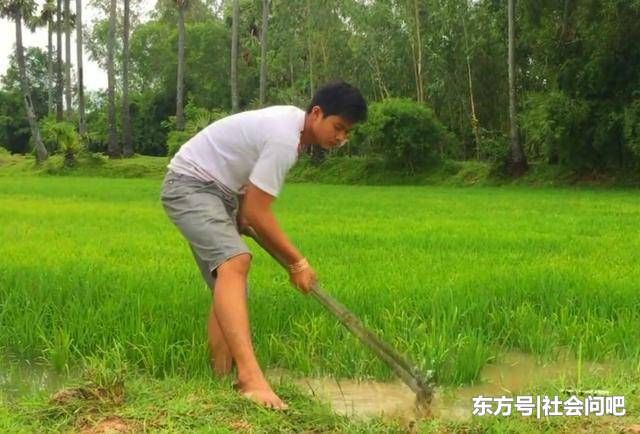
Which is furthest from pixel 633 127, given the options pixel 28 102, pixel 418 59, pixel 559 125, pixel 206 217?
pixel 28 102

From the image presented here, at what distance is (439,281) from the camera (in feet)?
16.1

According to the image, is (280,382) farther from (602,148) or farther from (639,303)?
(602,148)

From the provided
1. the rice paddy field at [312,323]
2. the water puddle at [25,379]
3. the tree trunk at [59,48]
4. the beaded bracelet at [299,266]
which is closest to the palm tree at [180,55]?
the tree trunk at [59,48]

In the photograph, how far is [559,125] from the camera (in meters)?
17.9

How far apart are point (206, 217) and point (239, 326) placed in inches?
18.7

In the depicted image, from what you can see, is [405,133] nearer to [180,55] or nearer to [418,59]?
[418,59]

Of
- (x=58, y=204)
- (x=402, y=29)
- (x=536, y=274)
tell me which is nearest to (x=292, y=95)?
(x=402, y=29)

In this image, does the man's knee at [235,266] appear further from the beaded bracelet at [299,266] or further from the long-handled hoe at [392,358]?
the long-handled hoe at [392,358]

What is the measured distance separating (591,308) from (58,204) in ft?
32.8

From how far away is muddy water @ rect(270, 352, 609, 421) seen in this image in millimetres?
2891

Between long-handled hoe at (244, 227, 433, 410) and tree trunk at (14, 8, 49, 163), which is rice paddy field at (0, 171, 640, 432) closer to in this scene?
long-handled hoe at (244, 227, 433, 410)

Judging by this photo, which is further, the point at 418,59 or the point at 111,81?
the point at 111,81

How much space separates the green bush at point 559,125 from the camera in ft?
58.7

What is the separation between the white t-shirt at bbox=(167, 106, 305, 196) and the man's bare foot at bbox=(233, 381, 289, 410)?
28.1 inches
